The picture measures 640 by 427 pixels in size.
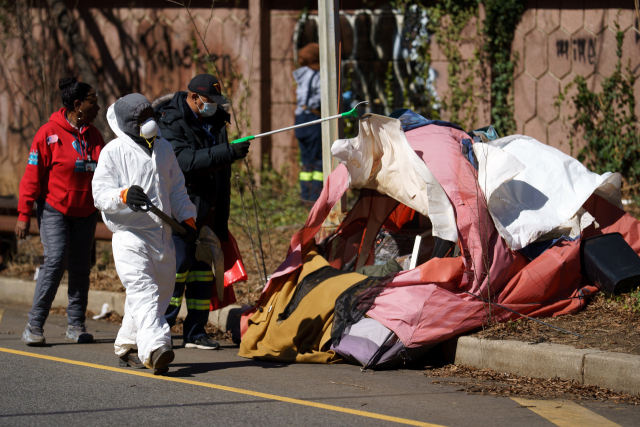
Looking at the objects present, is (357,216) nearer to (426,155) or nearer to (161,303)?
(426,155)

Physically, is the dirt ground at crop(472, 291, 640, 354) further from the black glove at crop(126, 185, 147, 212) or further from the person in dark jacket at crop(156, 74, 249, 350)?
the black glove at crop(126, 185, 147, 212)

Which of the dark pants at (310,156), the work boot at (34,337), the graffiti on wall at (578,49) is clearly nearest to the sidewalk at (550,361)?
the work boot at (34,337)

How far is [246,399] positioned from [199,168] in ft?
5.97

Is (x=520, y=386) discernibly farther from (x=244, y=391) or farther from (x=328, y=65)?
(x=328, y=65)

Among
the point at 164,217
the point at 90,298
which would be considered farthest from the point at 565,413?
the point at 90,298

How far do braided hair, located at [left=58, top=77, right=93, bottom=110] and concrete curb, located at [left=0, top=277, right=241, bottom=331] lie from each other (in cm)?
207

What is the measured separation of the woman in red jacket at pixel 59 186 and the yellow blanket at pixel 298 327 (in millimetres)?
1364

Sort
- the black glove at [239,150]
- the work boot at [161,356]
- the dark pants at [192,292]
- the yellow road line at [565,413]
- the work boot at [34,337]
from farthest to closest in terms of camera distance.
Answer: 1. the work boot at [34,337]
2. the dark pants at [192,292]
3. the black glove at [239,150]
4. the work boot at [161,356]
5. the yellow road line at [565,413]

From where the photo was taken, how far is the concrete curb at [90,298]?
21.4ft

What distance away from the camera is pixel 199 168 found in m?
5.32

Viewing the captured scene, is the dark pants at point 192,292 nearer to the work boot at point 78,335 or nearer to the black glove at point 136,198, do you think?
the work boot at point 78,335

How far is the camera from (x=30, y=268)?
836 centimetres

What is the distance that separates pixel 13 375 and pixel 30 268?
12.9 feet

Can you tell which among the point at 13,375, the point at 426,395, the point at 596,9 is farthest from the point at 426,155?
the point at 596,9
